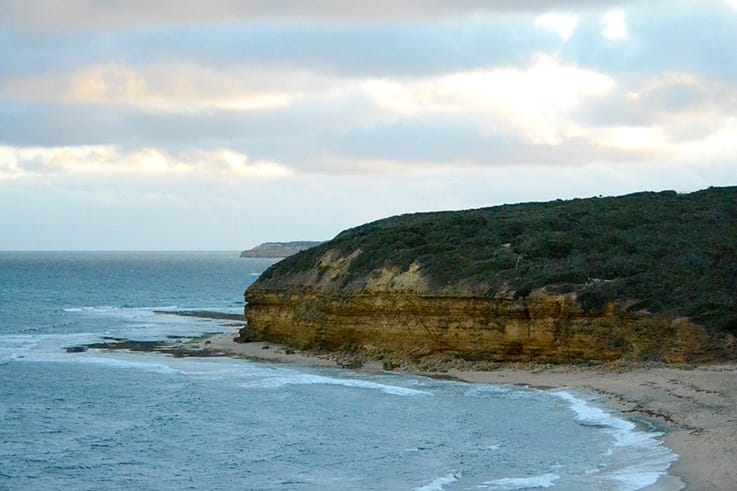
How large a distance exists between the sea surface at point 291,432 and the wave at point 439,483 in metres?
0.07

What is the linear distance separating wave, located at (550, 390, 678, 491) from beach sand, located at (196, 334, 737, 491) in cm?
33

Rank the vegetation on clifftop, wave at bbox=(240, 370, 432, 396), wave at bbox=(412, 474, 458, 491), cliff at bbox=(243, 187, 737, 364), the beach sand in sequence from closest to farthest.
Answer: wave at bbox=(412, 474, 458, 491) < the beach sand < wave at bbox=(240, 370, 432, 396) < cliff at bbox=(243, 187, 737, 364) < the vegetation on clifftop

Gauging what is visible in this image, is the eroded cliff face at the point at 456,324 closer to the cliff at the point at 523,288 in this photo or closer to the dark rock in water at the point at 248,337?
the cliff at the point at 523,288

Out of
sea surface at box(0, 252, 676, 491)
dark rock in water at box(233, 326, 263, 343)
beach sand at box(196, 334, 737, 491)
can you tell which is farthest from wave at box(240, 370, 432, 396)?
dark rock in water at box(233, 326, 263, 343)

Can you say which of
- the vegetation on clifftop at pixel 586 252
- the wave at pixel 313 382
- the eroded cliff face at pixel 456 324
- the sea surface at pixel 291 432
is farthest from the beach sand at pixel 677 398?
the vegetation on clifftop at pixel 586 252

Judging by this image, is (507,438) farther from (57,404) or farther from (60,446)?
(57,404)

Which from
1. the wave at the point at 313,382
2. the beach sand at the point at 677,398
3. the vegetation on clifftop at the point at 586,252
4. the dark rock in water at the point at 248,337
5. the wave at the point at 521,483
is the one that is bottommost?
the wave at the point at 521,483

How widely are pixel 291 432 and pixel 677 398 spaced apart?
433 inches

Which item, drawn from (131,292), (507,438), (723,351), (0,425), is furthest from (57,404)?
(131,292)

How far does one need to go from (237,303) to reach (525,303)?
60642 millimetres

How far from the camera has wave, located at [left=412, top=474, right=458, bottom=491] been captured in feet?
67.3

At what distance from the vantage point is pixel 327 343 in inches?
1793

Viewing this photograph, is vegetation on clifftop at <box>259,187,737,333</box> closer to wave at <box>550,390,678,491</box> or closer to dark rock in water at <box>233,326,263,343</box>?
dark rock in water at <box>233,326,263,343</box>

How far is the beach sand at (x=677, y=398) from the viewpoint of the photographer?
20797 mm
